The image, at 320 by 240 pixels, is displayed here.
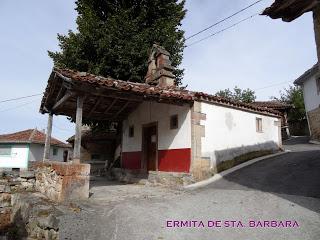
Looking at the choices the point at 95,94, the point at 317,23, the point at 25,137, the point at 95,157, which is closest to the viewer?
the point at 317,23

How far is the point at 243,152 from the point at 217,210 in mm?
6505

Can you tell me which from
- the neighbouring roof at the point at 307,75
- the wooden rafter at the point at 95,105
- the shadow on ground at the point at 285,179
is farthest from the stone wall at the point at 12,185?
the neighbouring roof at the point at 307,75

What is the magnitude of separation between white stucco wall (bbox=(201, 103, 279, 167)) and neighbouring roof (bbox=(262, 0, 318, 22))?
5364 mm

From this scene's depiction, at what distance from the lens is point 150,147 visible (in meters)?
13.0

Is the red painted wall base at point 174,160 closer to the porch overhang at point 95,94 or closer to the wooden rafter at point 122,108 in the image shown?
the porch overhang at point 95,94

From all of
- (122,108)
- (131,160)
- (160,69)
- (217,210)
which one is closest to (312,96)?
(160,69)

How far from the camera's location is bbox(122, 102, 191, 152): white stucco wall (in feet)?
35.8

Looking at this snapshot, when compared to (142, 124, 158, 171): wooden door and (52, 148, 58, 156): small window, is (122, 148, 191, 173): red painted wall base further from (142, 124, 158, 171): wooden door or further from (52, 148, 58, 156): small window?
(52, 148, 58, 156): small window

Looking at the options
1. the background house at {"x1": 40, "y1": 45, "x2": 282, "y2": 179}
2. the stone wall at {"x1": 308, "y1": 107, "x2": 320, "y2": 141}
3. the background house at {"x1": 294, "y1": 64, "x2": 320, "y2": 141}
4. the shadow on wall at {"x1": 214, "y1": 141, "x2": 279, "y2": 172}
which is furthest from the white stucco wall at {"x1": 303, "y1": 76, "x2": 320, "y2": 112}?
the shadow on wall at {"x1": 214, "y1": 141, "x2": 279, "y2": 172}

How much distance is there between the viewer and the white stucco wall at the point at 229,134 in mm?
11039

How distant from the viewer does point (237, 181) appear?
31.6 feet

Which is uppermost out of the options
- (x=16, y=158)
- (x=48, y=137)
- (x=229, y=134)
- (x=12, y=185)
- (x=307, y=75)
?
(x=307, y=75)

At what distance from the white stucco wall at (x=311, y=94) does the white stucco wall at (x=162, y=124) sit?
11.8 meters

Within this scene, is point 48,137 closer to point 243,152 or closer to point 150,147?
point 150,147
